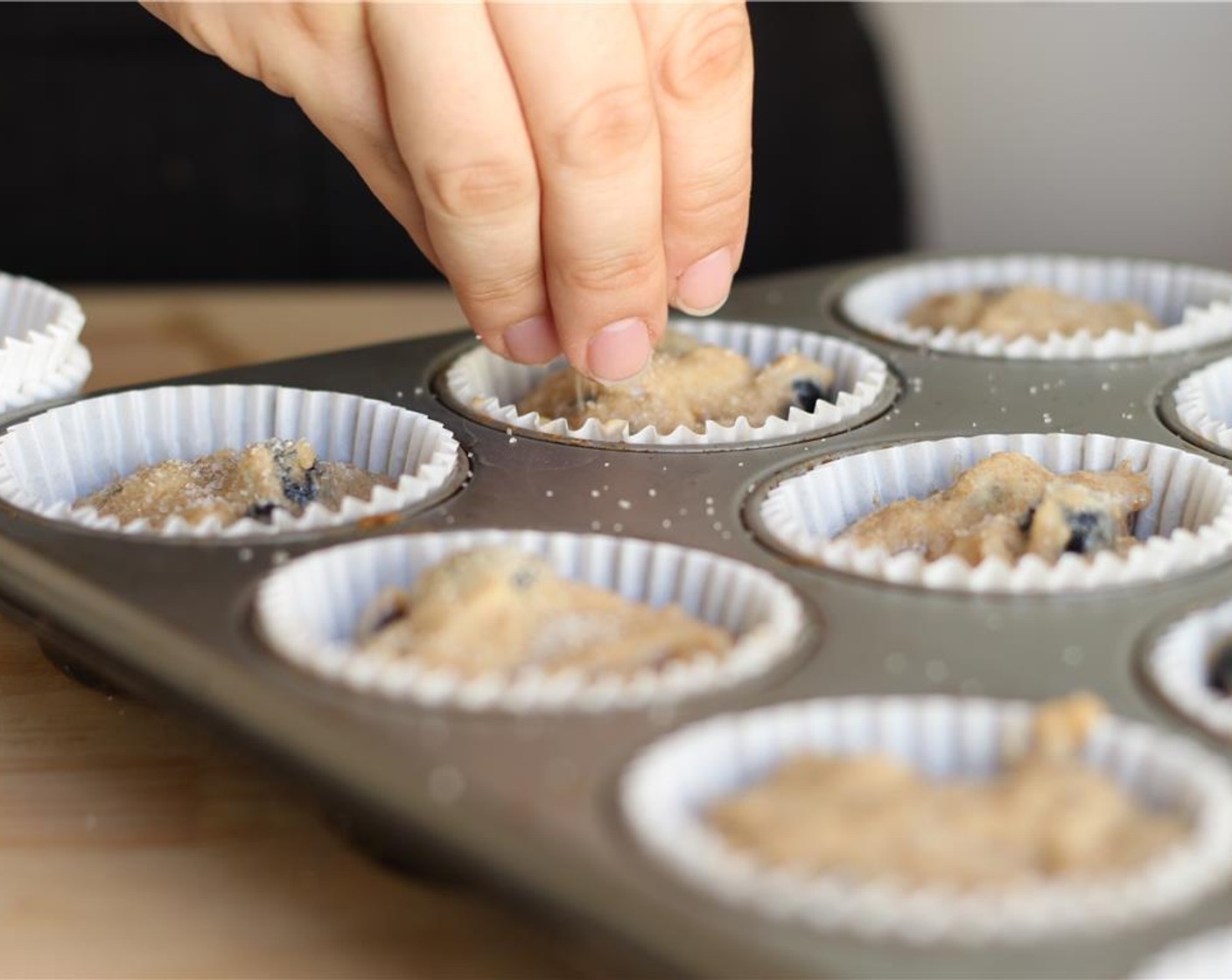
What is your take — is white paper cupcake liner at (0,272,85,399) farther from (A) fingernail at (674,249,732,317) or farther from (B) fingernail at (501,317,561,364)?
(A) fingernail at (674,249,732,317)

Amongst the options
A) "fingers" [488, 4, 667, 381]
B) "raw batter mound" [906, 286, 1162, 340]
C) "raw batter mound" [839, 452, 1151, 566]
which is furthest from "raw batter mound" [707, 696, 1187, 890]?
"raw batter mound" [906, 286, 1162, 340]

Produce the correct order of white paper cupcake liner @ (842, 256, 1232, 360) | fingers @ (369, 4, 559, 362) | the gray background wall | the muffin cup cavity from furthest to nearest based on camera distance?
the gray background wall → white paper cupcake liner @ (842, 256, 1232, 360) → the muffin cup cavity → fingers @ (369, 4, 559, 362)

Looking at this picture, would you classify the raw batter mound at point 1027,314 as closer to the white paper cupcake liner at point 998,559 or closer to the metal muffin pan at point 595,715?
the metal muffin pan at point 595,715

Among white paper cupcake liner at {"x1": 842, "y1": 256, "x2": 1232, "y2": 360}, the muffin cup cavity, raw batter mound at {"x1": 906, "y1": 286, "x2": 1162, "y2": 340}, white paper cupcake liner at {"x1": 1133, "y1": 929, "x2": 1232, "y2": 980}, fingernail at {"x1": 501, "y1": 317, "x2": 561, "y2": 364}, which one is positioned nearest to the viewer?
white paper cupcake liner at {"x1": 1133, "y1": 929, "x2": 1232, "y2": 980}

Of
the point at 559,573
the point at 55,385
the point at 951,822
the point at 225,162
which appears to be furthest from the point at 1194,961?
the point at 225,162

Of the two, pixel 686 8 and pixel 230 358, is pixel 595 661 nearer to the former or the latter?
pixel 686 8

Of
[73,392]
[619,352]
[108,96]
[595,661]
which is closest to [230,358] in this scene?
[73,392]

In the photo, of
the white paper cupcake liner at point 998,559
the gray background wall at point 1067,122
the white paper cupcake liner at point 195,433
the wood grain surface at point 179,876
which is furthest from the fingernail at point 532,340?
the gray background wall at point 1067,122
